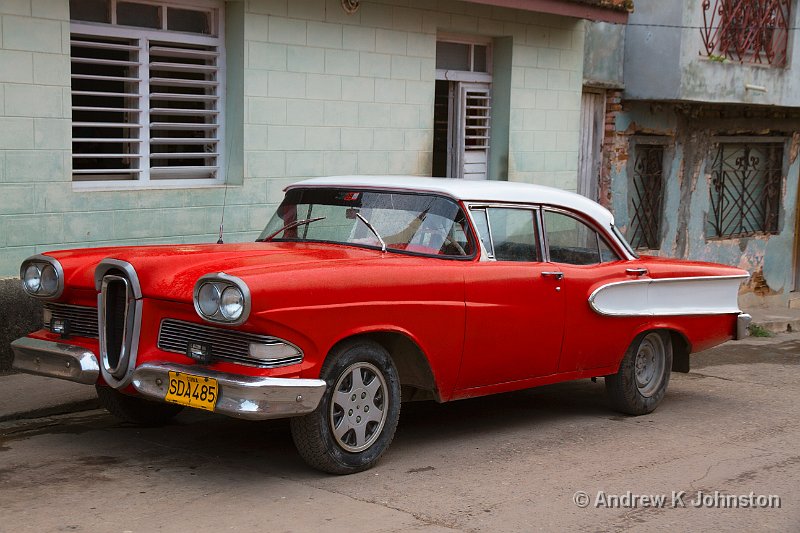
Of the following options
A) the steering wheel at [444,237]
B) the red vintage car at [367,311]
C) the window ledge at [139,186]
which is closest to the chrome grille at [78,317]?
the red vintage car at [367,311]

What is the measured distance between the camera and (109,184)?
916 centimetres

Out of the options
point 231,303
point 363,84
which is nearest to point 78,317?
point 231,303

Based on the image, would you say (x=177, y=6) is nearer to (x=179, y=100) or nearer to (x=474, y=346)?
(x=179, y=100)

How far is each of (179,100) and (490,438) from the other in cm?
450

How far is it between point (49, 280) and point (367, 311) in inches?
73.1

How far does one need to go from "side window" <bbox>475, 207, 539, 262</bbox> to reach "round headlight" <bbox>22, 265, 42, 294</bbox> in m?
2.61

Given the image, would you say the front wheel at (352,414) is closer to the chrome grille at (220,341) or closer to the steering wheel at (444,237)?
the chrome grille at (220,341)

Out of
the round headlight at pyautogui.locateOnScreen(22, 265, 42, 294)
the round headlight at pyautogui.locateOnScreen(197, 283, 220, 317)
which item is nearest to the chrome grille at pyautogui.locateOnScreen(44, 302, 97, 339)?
the round headlight at pyautogui.locateOnScreen(22, 265, 42, 294)

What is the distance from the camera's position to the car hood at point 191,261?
18.4 feet

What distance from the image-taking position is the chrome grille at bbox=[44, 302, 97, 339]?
611cm

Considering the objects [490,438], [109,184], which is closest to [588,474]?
[490,438]

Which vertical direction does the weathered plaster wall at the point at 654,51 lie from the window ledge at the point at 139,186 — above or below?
above

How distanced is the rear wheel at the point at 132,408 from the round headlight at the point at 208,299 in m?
1.52

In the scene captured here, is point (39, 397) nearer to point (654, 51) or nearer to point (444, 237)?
point (444, 237)
